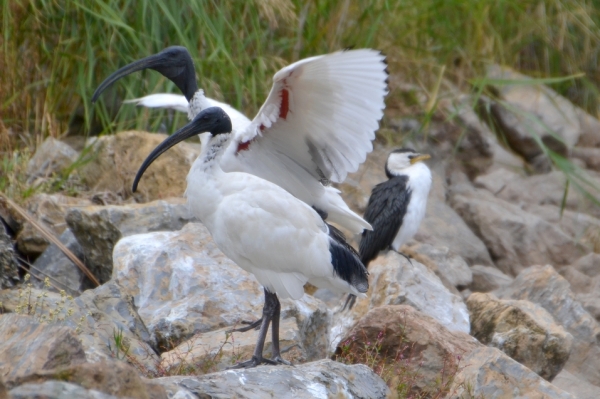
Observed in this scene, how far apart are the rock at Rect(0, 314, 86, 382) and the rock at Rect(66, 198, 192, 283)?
2814mm

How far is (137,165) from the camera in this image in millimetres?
7246

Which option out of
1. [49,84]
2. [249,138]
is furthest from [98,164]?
[249,138]

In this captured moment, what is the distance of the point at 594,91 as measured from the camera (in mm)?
11312

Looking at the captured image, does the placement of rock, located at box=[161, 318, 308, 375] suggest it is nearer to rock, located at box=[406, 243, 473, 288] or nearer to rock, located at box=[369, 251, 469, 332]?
rock, located at box=[369, 251, 469, 332]

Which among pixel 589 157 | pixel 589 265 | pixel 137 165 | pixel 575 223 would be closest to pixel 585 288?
pixel 589 265

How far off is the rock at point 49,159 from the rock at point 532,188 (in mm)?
4292

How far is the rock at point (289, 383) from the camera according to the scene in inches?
125

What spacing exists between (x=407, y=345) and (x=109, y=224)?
2229 mm

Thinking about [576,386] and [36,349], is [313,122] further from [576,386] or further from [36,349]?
[576,386]

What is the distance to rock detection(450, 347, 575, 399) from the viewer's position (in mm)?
4230

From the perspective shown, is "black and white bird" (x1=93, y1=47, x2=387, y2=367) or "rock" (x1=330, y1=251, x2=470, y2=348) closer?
"black and white bird" (x1=93, y1=47, x2=387, y2=367)

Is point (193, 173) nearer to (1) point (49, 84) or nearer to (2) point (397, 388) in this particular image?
(2) point (397, 388)

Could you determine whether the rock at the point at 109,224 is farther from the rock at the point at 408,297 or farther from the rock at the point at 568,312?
the rock at the point at 568,312

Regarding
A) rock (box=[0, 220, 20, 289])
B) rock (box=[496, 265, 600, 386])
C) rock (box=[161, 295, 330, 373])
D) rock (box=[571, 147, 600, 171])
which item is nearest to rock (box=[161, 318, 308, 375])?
rock (box=[161, 295, 330, 373])
